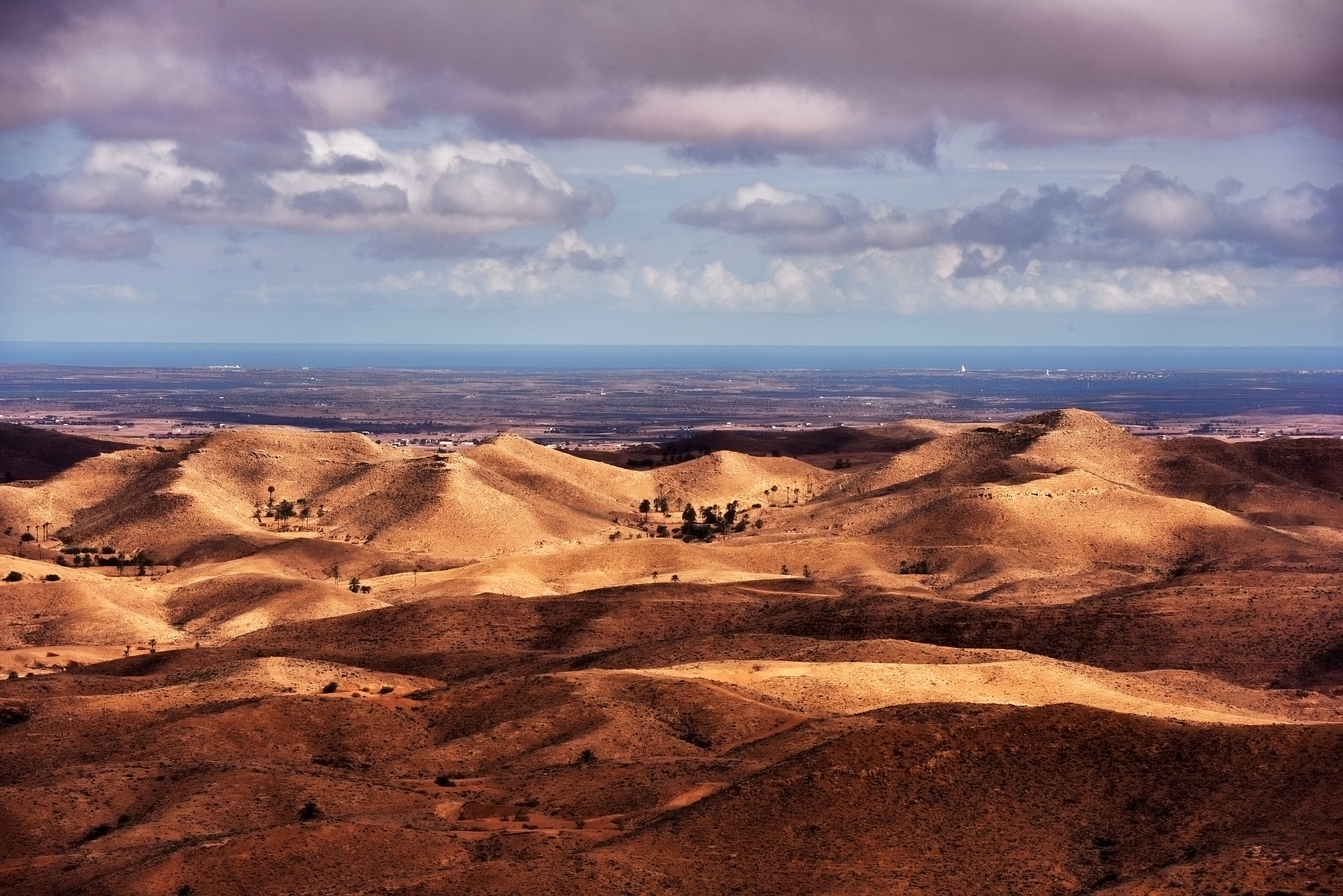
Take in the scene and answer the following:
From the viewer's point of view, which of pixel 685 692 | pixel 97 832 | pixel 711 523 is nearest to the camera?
pixel 97 832

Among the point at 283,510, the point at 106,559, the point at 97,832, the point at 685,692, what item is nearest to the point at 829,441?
the point at 283,510

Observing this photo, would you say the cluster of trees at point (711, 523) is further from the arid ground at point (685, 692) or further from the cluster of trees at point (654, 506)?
the cluster of trees at point (654, 506)

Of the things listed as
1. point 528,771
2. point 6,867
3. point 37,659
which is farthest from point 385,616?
point 6,867

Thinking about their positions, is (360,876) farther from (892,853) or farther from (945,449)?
(945,449)

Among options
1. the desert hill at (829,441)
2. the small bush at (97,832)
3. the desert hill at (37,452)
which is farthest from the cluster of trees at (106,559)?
the desert hill at (829,441)

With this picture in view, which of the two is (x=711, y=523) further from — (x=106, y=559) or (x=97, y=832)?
(x=97, y=832)

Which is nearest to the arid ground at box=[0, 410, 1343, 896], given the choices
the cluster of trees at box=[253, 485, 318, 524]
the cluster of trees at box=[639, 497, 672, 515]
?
the cluster of trees at box=[253, 485, 318, 524]

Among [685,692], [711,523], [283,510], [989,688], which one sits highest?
[685,692]

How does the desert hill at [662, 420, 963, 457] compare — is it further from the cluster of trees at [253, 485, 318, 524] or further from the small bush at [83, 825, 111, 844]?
the small bush at [83, 825, 111, 844]

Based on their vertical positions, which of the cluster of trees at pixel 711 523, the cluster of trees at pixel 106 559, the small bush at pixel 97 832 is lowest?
the cluster of trees at pixel 106 559
